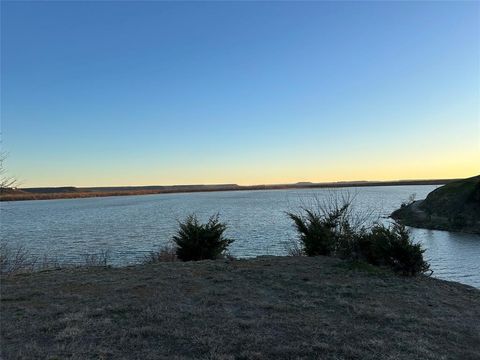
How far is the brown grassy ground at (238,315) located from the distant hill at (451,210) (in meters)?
21.4

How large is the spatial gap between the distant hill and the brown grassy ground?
70.2 ft

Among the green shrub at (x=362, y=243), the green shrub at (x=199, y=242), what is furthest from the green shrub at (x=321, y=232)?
the green shrub at (x=199, y=242)

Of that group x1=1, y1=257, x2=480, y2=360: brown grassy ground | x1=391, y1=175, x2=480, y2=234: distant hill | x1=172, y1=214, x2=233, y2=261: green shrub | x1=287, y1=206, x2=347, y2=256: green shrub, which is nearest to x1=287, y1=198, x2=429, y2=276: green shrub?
x1=287, y1=206, x2=347, y2=256: green shrub

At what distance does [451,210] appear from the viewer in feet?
114

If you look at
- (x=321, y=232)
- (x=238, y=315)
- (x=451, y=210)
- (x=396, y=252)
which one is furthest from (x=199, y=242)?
(x=451, y=210)

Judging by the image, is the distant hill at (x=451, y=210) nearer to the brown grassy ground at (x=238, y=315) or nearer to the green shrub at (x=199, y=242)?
the green shrub at (x=199, y=242)

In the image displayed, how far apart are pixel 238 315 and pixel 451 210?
32.7 m

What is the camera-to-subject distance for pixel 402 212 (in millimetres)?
42250

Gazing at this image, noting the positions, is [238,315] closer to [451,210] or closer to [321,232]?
[321,232]

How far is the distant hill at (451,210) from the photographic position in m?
31.3

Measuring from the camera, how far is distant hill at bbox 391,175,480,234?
31297mm

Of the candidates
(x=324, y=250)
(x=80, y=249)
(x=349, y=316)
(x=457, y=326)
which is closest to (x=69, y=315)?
(x=349, y=316)

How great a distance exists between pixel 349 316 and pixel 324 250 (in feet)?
22.6

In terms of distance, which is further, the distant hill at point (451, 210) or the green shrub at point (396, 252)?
the distant hill at point (451, 210)
